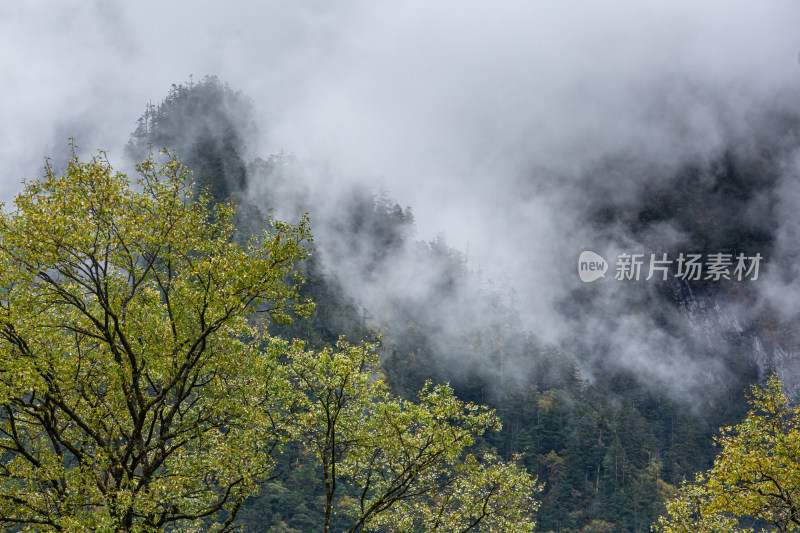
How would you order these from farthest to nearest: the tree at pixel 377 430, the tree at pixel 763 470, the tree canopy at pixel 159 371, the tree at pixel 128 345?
1. the tree at pixel 763 470
2. the tree at pixel 377 430
3. the tree canopy at pixel 159 371
4. the tree at pixel 128 345

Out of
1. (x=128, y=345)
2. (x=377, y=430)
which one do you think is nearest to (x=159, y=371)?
(x=128, y=345)

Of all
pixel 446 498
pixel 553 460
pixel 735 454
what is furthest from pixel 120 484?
pixel 553 460

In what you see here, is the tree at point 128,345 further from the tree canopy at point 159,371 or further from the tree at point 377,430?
the tree at point 377,430

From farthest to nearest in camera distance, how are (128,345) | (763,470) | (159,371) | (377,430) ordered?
(763,470), (377,430), (159,371), (128,345)

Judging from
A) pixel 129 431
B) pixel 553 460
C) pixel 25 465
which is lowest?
pixel 25 465

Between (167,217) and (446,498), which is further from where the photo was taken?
(446,498)

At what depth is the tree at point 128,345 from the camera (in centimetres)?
1287

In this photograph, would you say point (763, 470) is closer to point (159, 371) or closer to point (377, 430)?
point (377, 430)

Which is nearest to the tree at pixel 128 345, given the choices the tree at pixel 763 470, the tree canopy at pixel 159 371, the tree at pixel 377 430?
the tree canopy at pixel 159 371

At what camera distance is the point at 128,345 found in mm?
13828

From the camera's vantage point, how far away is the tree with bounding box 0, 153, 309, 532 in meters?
12.9

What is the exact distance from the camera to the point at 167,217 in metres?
14.6

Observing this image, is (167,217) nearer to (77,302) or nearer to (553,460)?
(77,302)

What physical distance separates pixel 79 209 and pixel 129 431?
746 cm
